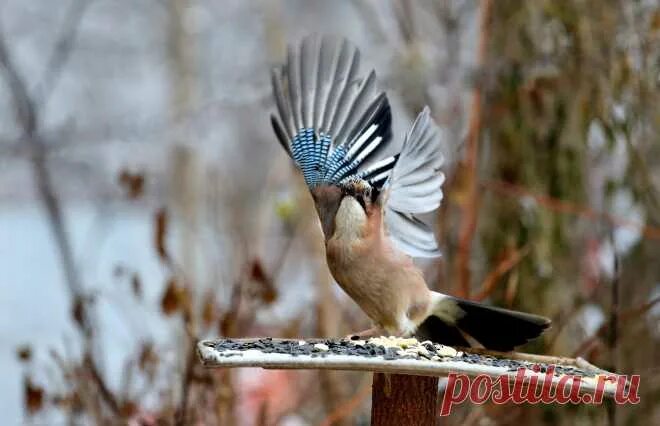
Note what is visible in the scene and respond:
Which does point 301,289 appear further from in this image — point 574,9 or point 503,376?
point 503,376

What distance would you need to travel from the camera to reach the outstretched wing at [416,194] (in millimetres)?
1947

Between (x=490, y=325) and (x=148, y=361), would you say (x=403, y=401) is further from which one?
(x=148, y=361)

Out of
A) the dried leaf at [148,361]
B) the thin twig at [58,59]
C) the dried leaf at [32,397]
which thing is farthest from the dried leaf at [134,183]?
the thin twig at [58,59]

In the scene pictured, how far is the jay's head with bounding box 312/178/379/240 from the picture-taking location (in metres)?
1.86

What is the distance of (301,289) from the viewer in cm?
561

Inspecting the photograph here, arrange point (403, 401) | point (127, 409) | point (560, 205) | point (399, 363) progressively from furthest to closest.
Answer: point (560, 205) < point (127, 409) < point (403, 401) < point (399, 363)

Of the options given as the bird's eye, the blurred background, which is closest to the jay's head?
the bird's eye

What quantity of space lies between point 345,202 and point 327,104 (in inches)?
13.4

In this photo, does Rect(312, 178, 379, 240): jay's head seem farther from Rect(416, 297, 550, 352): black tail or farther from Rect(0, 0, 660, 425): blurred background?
Rect(0, 0, 660, 425): blurred background

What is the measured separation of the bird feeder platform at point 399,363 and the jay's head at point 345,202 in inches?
9.0

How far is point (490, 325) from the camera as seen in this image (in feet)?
6.31

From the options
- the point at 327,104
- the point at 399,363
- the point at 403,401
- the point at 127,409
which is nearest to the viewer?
the point at 399,363

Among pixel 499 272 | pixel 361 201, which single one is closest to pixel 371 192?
pixel 361 201

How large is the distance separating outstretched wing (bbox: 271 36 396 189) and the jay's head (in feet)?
0.57
